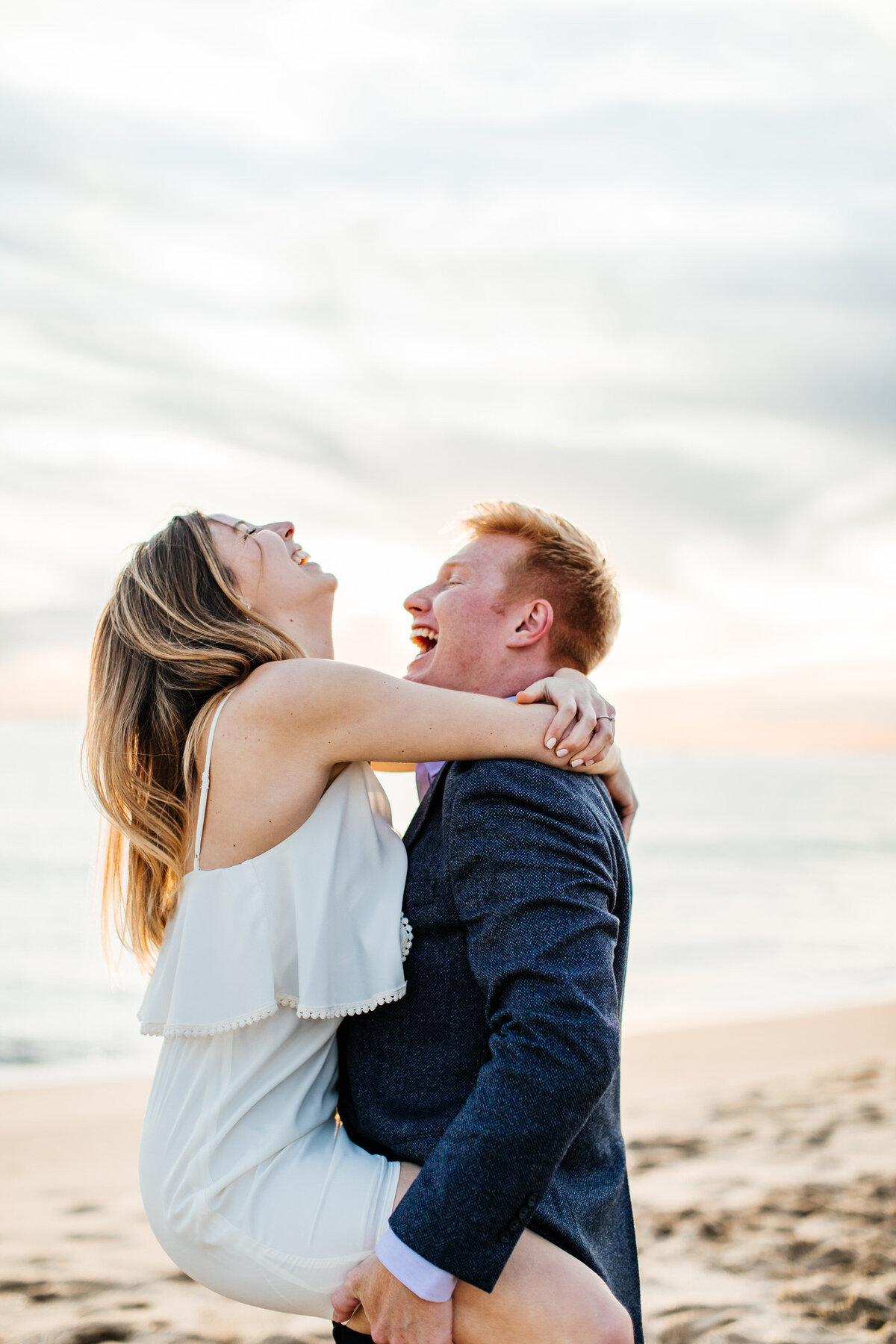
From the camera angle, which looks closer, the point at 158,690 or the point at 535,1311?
the point at 535,1311

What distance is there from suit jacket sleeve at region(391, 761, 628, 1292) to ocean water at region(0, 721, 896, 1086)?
134 cm

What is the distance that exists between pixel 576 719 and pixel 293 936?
2.61 ft

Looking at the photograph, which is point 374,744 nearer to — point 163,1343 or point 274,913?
point 274,913

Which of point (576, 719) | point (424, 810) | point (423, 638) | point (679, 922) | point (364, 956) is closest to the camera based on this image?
point (364, 956)

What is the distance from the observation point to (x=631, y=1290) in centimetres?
247

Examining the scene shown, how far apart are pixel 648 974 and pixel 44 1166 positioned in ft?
32.9

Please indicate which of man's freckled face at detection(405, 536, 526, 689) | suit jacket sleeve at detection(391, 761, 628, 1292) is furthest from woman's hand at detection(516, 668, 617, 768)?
man's freckled face at detection(405, 536, 526, 689)

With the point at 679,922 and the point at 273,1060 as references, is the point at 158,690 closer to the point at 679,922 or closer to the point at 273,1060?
the point at 273,1060

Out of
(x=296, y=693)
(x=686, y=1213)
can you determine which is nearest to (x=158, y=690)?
(x=296, y=693)

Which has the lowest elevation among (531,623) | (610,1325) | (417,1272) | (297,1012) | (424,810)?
(610,1325)

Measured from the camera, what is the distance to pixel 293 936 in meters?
2.36

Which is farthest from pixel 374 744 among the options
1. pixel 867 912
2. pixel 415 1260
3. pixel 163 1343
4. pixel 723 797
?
pixel 723 797

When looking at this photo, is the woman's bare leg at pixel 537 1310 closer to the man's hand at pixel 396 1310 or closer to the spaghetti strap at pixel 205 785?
the man's hand at pixel 396 1310

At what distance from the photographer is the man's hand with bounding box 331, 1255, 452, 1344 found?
1.98 metres
